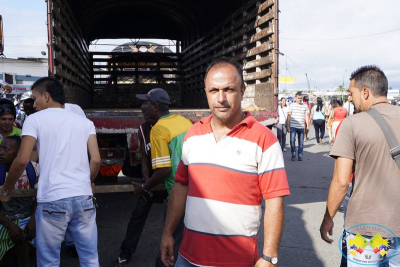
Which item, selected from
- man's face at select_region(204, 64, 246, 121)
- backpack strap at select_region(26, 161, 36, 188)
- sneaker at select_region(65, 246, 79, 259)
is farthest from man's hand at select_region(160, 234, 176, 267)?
sneaker at select_region(65, 246, 79, 259)

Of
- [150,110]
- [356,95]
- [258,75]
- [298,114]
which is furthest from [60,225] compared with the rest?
[298,114]

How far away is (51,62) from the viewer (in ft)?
15.1

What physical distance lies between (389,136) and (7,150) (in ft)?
9.47

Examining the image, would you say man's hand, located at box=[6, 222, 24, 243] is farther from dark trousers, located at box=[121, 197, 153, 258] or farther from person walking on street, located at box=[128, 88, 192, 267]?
person walking on street, located at box=[128, 88, 192, 267]

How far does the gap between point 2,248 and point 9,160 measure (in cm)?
73

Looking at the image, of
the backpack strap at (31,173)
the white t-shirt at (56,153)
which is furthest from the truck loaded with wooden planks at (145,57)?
the white t-shirt at (56,153)

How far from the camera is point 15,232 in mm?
3008

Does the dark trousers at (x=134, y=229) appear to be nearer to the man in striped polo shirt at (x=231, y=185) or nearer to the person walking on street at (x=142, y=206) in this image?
the person walking on street at (x=142, y=206)

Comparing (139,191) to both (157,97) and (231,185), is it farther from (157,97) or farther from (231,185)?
(231,185)

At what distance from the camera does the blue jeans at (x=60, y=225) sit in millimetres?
2494

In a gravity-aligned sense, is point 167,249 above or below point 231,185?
below

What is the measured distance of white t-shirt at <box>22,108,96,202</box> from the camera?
8.18ft

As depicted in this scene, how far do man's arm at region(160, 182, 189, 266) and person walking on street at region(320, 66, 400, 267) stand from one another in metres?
0.95

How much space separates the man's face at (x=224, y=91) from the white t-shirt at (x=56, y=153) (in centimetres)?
121
